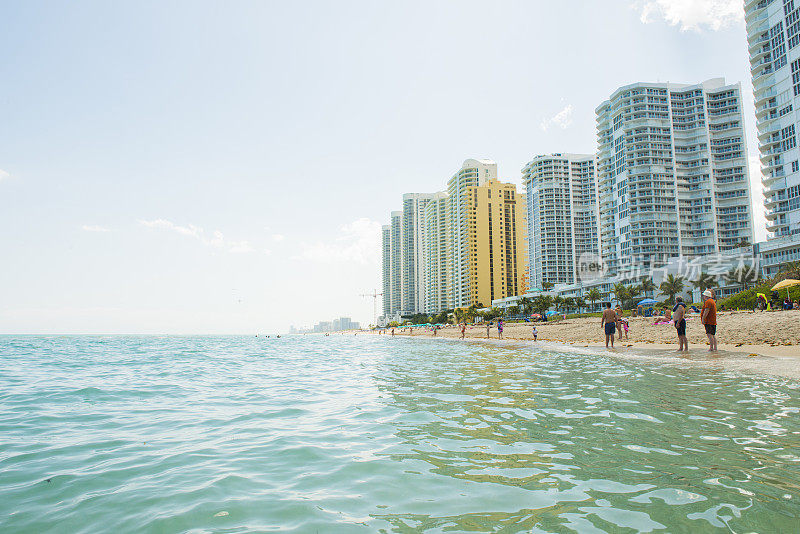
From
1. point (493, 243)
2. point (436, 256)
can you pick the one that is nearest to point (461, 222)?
point (493, 243)

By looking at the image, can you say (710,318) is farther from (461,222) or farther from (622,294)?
(461,222)

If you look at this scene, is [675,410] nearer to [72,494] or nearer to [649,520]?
[649,520]

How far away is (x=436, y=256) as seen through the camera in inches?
7318

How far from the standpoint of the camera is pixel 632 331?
35.3 meters

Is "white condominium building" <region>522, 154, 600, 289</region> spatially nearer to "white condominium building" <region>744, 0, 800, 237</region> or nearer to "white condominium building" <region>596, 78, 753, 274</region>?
"white condominium building" <region>596, 78, 753, 274</region>

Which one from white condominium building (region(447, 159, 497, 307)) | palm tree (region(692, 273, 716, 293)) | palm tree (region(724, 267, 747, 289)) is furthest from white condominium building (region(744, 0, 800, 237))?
white condominium building (region(447, 159, 497, 307))

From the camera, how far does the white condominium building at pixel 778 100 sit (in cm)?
7531

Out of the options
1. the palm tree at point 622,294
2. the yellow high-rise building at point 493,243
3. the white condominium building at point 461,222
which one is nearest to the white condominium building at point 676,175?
the palm tree at point 622,294

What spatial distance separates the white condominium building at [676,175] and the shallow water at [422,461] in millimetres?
107035

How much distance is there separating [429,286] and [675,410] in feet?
605

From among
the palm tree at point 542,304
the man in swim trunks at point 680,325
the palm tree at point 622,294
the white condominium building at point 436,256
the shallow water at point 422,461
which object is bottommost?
the shallow water at point 422,461

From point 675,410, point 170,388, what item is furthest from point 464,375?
point 170,388

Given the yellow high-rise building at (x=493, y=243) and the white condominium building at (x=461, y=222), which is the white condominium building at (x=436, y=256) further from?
the yellow high-rise building at (x=493, y=243)

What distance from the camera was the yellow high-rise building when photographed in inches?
6324
